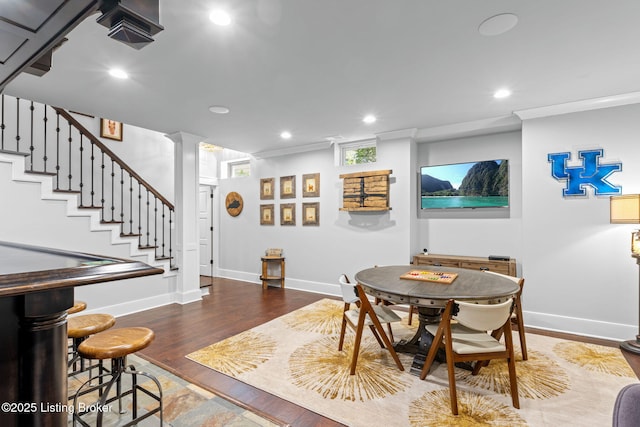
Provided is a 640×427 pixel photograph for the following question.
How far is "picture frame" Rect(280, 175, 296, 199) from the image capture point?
19.1ft

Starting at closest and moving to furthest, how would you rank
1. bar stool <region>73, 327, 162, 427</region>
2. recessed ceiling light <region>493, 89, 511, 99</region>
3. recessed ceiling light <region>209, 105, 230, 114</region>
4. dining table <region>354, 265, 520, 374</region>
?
bar stool <region>73, 327, 162, 427</region> → dining table <region>354, 265, 520, 374</region> → recessed ceiling light <region>493, 89, 511, 99</region> → recessed ceiling light <region>209, 105, 230, 114</region>

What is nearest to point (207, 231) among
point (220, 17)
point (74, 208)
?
point (74, 208)

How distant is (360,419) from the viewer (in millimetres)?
2000

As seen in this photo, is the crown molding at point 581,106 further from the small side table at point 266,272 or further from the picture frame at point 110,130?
the picture frame at point 110,130

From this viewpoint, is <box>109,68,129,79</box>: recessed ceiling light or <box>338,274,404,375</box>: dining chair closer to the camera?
<box>338,274,404,375</box>: dining chair

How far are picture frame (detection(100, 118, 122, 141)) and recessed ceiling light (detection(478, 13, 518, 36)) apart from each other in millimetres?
5402

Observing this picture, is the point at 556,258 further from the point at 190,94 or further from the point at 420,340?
the point at 190,94

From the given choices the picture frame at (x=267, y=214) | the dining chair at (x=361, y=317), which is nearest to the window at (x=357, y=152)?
the picture frame at (x=267, y=214)

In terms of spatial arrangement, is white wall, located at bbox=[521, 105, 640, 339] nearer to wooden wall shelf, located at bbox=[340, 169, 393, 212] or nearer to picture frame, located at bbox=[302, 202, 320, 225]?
wooden wall shelf, located at bbox=[340, 169, 393, 212]

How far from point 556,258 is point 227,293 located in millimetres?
4879

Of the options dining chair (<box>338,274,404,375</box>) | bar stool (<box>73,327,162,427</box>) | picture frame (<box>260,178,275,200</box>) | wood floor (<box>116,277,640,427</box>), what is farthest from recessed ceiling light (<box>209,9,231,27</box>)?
picture frame (<box>260,178,275,200</box>)

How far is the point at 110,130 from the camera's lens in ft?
16.6

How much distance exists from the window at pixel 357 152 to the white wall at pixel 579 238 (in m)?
2.15

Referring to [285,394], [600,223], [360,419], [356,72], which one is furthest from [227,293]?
[600,223]
